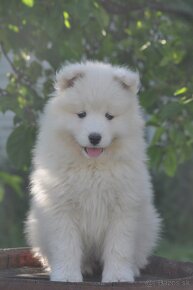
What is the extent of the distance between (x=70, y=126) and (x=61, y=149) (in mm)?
178

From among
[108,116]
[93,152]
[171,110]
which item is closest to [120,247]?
[93,152]

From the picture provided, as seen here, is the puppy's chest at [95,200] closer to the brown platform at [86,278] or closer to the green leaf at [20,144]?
the brown platform at [86,278]

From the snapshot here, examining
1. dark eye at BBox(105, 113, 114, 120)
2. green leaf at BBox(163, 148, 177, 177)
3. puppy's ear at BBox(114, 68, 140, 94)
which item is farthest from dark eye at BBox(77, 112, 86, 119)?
green leaf at BBox(163, 148, 177, 177)

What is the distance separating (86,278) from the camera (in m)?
4.57

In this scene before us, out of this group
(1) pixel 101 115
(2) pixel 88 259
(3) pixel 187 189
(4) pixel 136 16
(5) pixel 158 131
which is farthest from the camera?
(3) pixel 187 189

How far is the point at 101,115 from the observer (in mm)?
4309

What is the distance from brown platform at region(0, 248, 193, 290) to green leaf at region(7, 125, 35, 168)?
0.85m

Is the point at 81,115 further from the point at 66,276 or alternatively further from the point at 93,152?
the point at 66,276

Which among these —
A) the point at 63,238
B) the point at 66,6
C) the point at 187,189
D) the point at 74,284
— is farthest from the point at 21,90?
the point at 187,189

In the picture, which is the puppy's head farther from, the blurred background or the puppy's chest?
the blurred background

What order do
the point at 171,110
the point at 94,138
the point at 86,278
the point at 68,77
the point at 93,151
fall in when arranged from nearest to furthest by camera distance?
1. the point at 94,138
2. the point at 93,151
3. the point at 68,77
4. the point at 86,278
5. the point at 171,110

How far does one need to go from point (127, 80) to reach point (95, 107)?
0.94ft

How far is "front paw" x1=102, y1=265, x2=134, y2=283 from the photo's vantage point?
14.2 ft

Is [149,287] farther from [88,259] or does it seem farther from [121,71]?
[121,71]
